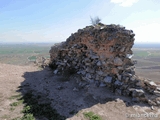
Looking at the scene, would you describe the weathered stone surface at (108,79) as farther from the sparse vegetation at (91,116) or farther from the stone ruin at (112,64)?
the sparse vegetation at (91,116)

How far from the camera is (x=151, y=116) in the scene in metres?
10.4

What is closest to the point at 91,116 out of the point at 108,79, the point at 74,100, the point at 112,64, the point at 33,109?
the point at 74,100

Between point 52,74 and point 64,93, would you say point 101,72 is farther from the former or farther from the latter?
point 52,74

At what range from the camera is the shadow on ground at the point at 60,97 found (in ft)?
33.5

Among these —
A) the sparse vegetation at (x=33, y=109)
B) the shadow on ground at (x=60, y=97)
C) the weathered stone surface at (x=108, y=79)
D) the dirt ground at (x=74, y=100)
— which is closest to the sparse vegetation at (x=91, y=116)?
the dirt ground at (x=74, y=100)

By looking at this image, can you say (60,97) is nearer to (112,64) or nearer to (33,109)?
(33,109)

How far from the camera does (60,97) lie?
12555mm

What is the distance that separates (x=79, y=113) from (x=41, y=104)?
9.70ft

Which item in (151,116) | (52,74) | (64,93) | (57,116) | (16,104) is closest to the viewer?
(57,116)

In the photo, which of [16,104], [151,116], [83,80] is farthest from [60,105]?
[151,116]

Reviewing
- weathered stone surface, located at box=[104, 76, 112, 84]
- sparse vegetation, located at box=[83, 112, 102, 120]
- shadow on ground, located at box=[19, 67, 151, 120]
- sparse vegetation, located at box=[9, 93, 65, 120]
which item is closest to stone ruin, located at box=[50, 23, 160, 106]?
weathered stone surface, located at box=[104, 76, 112, 84]

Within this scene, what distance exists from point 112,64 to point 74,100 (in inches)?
187

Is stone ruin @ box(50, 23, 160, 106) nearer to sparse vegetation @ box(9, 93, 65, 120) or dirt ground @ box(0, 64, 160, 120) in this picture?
dirt ground @ box(0, 64, 160, 120)

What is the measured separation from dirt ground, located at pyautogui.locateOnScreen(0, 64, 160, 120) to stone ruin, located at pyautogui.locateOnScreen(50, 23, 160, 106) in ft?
2.71
